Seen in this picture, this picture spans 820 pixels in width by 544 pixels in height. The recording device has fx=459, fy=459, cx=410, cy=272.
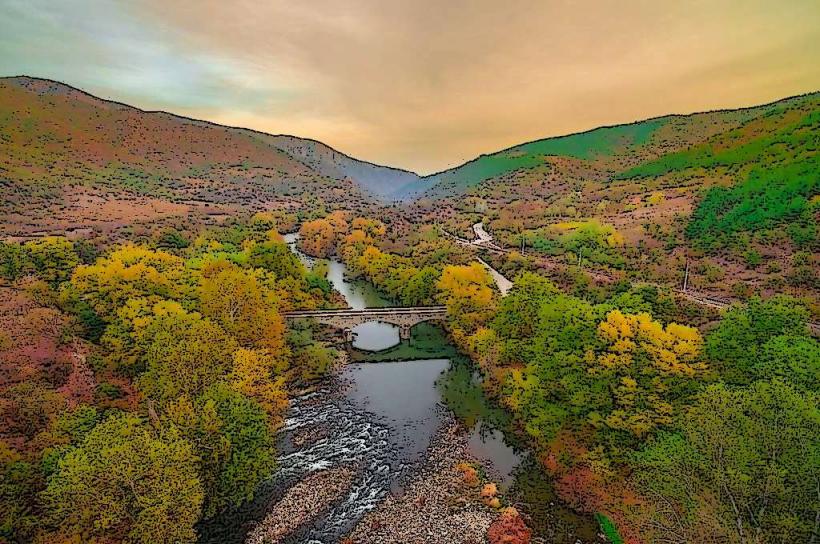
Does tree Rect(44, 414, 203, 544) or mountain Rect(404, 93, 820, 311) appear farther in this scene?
mountain Rect(404, 93, 820, 311)

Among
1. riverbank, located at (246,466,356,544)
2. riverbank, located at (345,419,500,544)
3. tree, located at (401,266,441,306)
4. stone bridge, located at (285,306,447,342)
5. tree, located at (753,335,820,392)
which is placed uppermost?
tree, located at (753,335,820,392)

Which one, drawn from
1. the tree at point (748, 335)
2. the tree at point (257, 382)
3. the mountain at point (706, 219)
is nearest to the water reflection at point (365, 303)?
the tree at point (257, 382)

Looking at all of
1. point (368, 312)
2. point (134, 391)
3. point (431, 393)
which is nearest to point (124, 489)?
point (134, 391)

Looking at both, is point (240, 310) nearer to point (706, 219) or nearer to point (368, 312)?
point (368, 312)

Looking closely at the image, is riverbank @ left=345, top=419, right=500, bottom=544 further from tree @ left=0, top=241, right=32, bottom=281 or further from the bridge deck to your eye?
tree @ left=0, top=241, right=32, bottom=281

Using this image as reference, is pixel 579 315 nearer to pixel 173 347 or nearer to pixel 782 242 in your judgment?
pixel 173 347

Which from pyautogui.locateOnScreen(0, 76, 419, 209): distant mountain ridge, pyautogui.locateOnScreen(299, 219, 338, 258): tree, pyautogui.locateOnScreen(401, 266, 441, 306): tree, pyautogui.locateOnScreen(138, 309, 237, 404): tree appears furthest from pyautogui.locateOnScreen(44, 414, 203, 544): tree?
pyautogui.locateOnScreen(0, 76, 419, 209): distant mountain ridge
